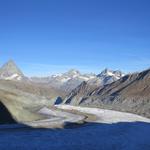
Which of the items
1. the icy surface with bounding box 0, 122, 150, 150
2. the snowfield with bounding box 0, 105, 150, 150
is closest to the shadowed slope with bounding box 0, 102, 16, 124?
the snowfield with bounding box 0, 105, 150, 150

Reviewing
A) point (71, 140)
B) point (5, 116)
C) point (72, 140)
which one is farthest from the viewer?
point (5, 116)

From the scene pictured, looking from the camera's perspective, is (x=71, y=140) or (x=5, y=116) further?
(x=5, y=116)

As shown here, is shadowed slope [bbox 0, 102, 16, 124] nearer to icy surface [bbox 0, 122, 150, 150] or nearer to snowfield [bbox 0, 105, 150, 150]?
snowfield [bbox 0, 105, 150, 150]

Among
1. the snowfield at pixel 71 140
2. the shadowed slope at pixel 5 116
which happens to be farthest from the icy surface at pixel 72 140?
the shadowed slope at pixel 5 116

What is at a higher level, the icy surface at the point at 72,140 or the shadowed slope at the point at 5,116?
the shadowed slope at the point at 5,116

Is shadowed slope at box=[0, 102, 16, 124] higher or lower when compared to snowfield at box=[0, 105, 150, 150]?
higher

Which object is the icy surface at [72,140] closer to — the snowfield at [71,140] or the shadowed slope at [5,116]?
the snowfield at [71,140]

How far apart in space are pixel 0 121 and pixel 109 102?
126m

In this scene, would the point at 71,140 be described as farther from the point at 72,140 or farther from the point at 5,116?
the point at 5,116

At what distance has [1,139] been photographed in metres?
36.9

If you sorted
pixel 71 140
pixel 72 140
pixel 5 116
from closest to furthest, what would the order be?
pixel 71 140 → pixel 72 140 → pixel 5 116

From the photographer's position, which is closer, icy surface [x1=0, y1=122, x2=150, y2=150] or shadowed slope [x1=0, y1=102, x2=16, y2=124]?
icy surface [x1=0, y1=122, x2=150, y2=150]

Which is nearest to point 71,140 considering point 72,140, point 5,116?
point 72,140

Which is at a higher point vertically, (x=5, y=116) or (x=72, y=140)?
(x=5, y=116)
